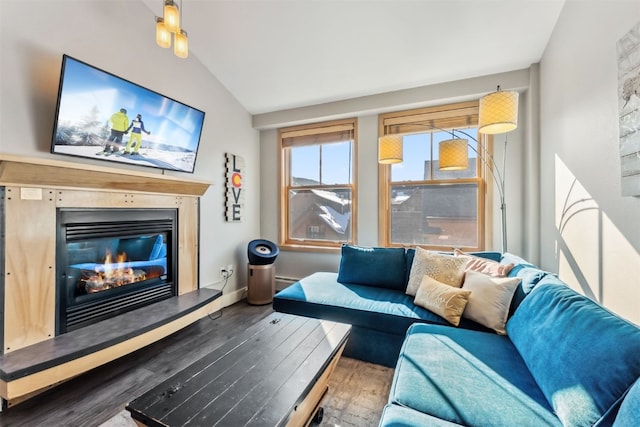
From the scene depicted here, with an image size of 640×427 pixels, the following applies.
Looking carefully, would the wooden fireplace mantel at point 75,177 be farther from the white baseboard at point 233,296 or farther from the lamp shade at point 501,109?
the lamp shade at point 501,109

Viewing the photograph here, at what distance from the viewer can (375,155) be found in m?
3.55

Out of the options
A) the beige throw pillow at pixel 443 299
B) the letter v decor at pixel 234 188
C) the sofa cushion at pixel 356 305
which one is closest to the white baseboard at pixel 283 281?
the letter v decor at pixel 234 188

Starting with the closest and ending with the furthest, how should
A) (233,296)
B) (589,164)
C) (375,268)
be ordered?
(589,164) < (375,268) < (233,296)

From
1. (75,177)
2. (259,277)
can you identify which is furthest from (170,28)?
(259,277)

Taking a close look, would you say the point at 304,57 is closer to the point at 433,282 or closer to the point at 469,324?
the point at 433,282

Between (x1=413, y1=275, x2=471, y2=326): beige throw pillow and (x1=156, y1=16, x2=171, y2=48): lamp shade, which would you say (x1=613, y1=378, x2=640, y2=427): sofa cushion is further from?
(x1=156, y1=16, x2=171, y2=48): lamp shade

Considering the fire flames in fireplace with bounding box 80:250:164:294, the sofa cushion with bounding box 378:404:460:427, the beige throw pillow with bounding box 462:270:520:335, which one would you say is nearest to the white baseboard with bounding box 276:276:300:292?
the fire flames in fireplace with bounding box 80:250:164:294

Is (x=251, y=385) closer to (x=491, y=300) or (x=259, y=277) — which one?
(x=491, y=300)

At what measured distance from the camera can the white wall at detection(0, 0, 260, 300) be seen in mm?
1812

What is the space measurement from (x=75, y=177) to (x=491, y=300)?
3028mm

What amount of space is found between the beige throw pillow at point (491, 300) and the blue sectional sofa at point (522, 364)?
0.04 metres

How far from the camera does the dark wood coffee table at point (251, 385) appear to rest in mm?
1009

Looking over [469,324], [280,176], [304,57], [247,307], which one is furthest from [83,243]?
[469,324]

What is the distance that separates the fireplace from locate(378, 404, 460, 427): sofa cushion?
231 cm
